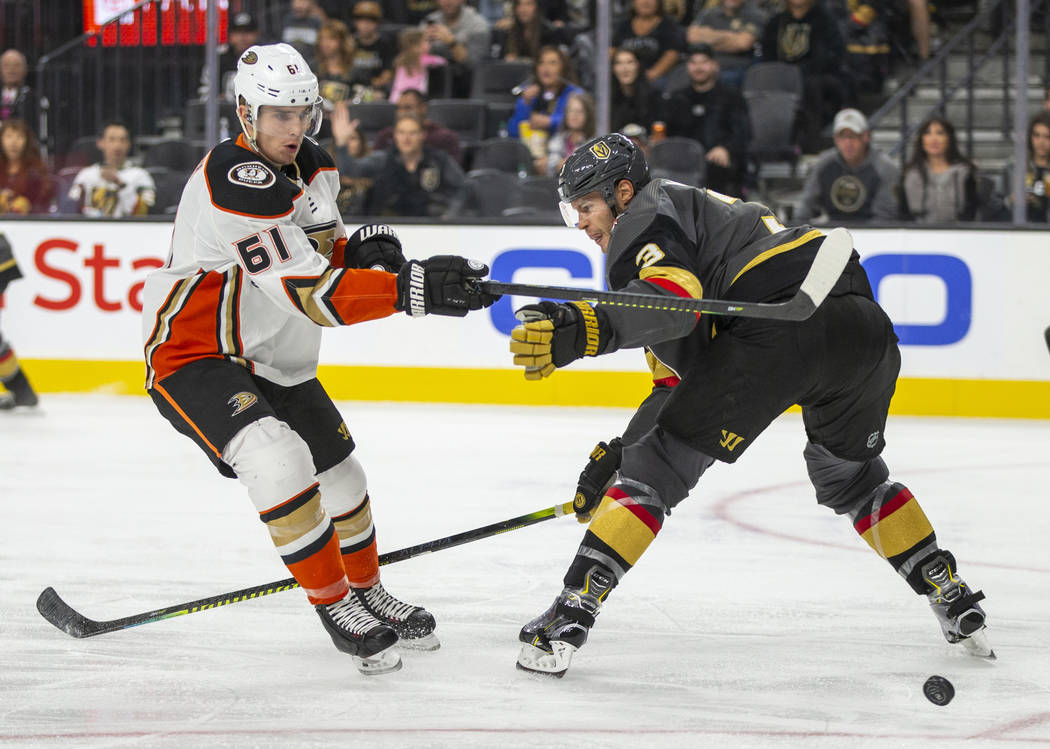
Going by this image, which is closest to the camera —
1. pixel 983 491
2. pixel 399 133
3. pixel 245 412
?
pixel 245 412

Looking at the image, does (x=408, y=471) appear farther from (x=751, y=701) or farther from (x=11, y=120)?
(x=11, y=120)

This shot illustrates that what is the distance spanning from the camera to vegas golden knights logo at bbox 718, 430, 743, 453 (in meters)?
2.68

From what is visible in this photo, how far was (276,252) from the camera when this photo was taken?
8.74ft

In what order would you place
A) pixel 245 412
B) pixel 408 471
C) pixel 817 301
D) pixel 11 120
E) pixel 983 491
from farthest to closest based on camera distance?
pixel 11 120 → pixel 408 471 → pixel 983 491 → pixel 245 412 → pixel 817 301

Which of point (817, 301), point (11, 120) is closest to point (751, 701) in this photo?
point (817, 301)

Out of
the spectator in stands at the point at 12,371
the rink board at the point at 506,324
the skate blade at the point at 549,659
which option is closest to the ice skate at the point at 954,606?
the skate blade at the point at 549,659

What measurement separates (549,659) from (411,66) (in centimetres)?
562

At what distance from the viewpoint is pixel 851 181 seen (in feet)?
22.1

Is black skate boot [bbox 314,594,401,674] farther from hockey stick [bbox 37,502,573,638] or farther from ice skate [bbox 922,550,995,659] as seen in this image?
ice skate [bbox 922,550,995,659]

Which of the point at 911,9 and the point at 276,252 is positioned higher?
the point at 911,9

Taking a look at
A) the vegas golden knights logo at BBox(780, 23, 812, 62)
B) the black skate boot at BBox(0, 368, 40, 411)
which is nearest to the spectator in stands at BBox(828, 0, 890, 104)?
the vegas golden knights logo at BBox(780, 23, 812, 62)

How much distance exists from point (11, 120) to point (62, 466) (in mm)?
3390

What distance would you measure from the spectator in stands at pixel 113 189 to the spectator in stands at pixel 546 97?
2023 mm

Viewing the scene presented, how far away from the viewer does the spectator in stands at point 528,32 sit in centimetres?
779
